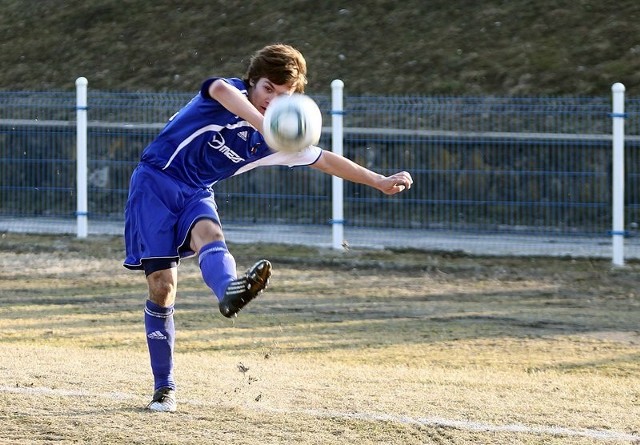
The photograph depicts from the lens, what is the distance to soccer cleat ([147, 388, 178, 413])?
22.6 ft

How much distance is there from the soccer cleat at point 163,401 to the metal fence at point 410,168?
35.0 feet

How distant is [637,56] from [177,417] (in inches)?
691

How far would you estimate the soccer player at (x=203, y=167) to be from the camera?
6.38 metres

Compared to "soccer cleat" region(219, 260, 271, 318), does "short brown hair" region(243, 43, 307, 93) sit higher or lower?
higher

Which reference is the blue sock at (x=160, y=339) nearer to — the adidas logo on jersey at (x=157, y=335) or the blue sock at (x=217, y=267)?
the adidas logo on jersey at (x=157, y=335)

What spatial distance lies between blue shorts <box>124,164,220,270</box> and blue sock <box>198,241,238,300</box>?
22cm

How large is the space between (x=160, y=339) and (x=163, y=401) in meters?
0.34

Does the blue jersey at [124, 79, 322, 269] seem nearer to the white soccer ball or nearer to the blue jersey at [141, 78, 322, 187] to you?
the blue jersey at [141, 78, 322, 187]

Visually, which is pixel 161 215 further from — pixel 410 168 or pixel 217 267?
pixel 410 168

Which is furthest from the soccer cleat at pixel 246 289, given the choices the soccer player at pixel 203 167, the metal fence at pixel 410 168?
the metal fence at pixel 410 168

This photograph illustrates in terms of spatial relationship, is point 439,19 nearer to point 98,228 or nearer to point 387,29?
point 387,29

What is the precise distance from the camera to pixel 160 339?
6.95m

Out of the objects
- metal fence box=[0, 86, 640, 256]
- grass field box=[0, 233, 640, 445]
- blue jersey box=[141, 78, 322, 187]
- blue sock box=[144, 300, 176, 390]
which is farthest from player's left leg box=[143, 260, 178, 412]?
metal fence box=[0, 86, 640, 256]

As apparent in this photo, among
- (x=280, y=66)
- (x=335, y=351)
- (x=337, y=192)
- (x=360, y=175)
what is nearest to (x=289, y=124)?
(x=280, y=66)
